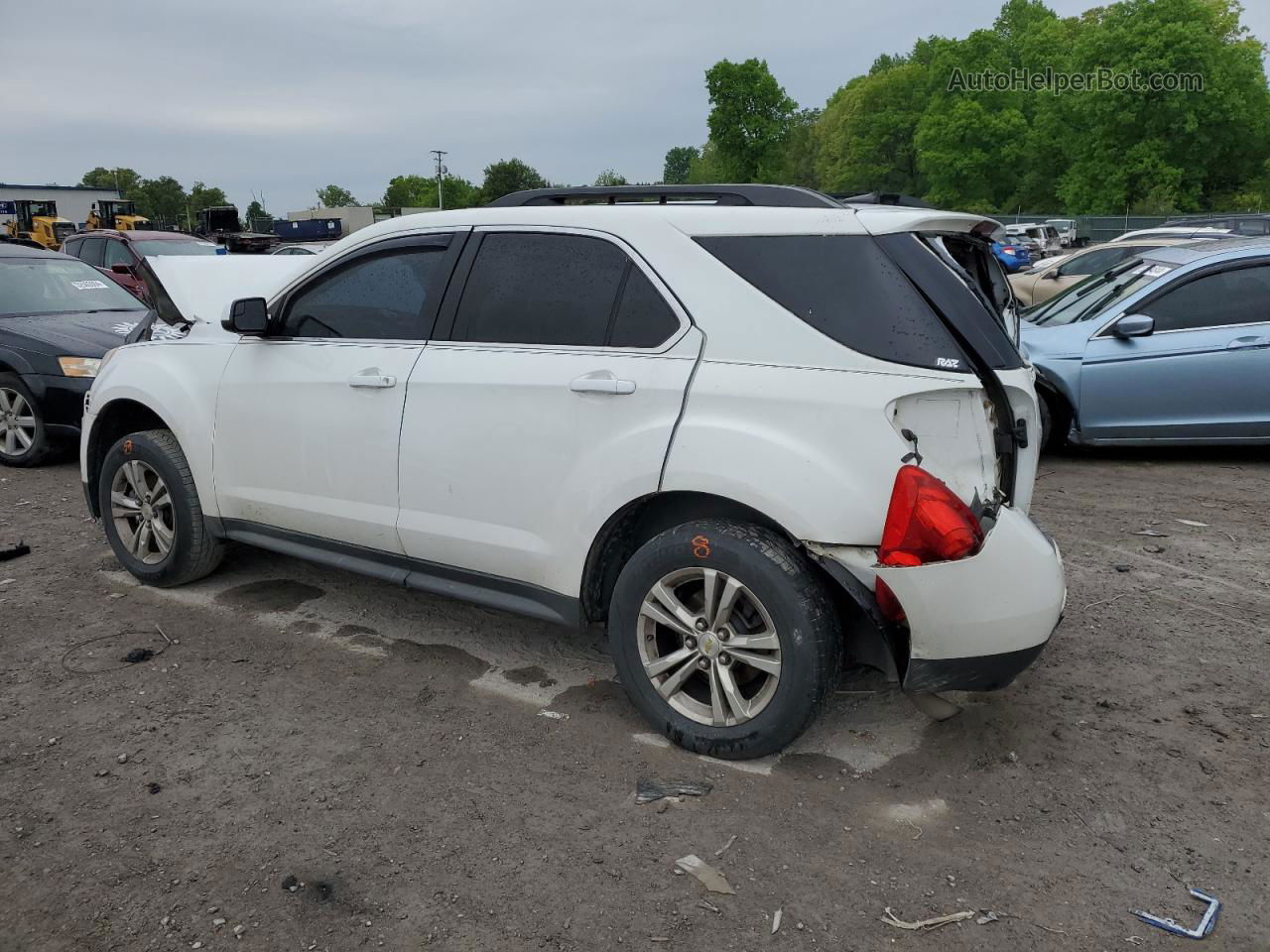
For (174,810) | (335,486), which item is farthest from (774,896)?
(335,486)

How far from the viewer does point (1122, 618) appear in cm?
453

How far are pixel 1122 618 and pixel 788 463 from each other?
7.83 feet

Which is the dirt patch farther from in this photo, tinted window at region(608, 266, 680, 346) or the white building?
the white building

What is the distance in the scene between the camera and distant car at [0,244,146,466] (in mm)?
7637

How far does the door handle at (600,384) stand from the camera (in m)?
3.35

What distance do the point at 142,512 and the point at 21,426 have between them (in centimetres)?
379

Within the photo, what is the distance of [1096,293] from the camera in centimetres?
805

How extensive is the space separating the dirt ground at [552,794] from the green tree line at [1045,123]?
52779mm

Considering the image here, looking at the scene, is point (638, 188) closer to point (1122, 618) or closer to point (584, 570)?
point (584, 570)

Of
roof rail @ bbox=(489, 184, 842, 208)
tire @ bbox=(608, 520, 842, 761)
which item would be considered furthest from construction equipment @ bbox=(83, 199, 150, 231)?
tire @ bbox=(608, 520, 842, 761)

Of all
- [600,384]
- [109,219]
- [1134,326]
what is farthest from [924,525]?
[109,219]

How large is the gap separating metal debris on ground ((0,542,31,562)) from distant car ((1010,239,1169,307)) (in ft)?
39.5

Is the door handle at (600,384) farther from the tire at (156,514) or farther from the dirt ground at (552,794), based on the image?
the tire at (156,514)

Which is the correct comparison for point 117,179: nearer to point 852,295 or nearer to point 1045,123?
point 1045,123
